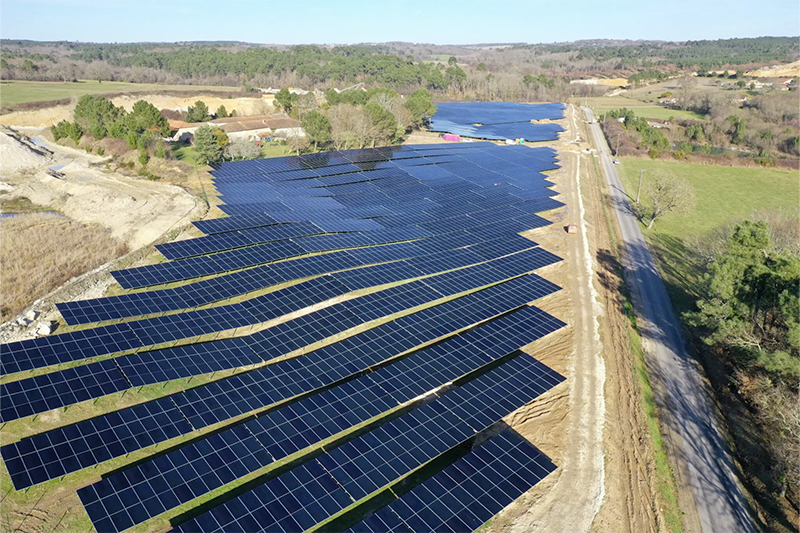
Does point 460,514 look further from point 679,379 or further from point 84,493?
point 679,379

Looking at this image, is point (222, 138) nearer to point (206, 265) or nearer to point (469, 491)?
point (206, 265)

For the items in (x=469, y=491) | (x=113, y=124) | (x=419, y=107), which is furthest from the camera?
(x=419, y=107)

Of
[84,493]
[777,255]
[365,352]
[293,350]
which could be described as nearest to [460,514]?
[365,352]

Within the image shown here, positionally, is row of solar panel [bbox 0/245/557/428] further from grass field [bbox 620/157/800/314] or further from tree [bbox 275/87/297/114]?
tree [bbox 275/87/297/114]

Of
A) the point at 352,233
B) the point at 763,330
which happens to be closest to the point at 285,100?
the point at 352,233

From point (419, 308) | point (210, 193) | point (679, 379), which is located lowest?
point (679, 379)

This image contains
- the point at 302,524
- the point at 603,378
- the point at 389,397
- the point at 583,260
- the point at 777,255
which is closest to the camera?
the point at 302,524

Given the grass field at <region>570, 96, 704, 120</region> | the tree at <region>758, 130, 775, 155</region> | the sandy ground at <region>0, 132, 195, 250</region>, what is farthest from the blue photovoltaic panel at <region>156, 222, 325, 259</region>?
the grass field at <region>570, 96, 704, 120</region>
